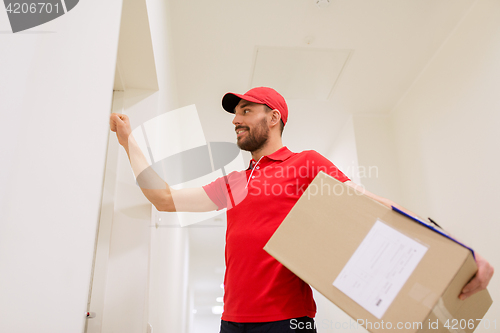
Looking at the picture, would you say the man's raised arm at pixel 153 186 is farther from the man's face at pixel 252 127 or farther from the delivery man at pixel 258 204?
the man's face at pixel 252 127

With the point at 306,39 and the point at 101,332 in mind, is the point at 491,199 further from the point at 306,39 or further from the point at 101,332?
the point at 101,332

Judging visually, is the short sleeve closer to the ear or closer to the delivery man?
the delivery man

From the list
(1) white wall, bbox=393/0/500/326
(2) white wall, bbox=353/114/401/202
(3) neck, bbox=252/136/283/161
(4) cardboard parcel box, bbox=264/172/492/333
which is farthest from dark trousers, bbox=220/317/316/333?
(2) white wall, bbox=353/114/401/202

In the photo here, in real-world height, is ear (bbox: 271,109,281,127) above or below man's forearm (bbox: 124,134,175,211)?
above

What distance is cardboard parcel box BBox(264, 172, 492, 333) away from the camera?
1.85ft

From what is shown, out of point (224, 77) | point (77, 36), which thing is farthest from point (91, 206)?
point (224, 77)

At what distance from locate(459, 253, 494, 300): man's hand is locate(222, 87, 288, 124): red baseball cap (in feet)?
2.68

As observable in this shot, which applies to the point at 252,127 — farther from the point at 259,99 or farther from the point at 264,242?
the point at 264,242

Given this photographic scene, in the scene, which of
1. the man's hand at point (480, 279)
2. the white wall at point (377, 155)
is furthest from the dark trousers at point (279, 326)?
the white wall at point (377, 155)

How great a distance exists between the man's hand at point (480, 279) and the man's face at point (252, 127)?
2.54 ft

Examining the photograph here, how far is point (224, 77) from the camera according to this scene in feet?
7.73

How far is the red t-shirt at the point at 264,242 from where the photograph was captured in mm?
836

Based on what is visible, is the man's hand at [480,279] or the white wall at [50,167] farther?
the man's hand at [480,279]

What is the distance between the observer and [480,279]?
0.57 metres
